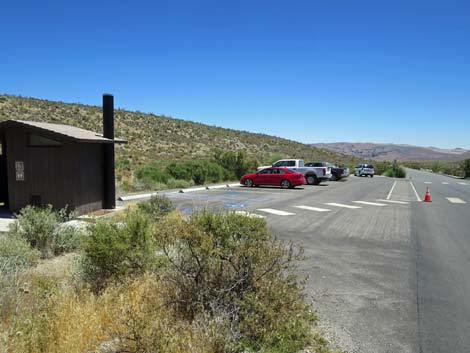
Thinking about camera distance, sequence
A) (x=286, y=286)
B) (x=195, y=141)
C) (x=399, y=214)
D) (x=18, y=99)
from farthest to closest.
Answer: (x=195, y=141), (x=18, y=99), (x=399, y=214), (x=286, y=286)

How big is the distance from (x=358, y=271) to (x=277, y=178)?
2004 cm

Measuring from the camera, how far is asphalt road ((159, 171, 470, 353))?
4.75 metres

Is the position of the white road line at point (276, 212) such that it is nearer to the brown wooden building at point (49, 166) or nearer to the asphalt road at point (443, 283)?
the asphalt road at point (443, 283)

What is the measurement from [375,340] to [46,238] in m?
6.73

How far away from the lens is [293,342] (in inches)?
164

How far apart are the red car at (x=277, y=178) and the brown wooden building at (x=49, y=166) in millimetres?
15367

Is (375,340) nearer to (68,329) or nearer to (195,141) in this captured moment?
(68,329)

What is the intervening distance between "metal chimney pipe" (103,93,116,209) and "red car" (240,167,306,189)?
14.6 m

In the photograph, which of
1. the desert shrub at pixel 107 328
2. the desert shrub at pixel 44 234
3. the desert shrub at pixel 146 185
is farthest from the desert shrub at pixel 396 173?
the desert shrub at pixel 107 328

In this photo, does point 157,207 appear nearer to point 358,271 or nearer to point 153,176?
point 358,271

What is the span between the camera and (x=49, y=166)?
13.0 meters

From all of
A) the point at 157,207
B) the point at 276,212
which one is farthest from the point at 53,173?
the point at 276,212

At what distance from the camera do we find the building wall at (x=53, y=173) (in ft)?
41.9

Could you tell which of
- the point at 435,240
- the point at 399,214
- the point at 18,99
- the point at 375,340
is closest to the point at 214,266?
the point at 375,340
